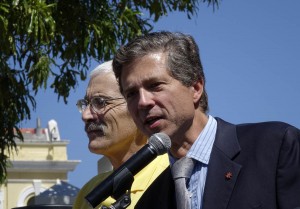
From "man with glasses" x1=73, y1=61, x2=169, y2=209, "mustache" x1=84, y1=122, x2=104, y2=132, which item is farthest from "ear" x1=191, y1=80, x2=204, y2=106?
"mustache" x1=84, y1=122, x2=104, y2=132

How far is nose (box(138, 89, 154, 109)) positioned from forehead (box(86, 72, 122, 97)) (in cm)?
121

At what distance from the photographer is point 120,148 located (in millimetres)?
5238

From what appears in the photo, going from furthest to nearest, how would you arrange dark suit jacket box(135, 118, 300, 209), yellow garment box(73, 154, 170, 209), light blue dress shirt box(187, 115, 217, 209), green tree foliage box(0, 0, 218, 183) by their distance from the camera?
green tree foliage box(0, 0, 218, 183) < yellow garment box(73, 154, 170, 209) < light blue dress shirt box(187, 115, 217, 209) < dark suit jacket box(135, 118, 300, 209)

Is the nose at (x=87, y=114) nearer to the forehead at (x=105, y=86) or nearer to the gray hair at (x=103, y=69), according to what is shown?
the forehead at (x=105, y=86)

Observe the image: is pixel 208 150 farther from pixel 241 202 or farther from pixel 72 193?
pixel 72 193

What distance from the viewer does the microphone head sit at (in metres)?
3.85

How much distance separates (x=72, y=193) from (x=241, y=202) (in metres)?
7.52

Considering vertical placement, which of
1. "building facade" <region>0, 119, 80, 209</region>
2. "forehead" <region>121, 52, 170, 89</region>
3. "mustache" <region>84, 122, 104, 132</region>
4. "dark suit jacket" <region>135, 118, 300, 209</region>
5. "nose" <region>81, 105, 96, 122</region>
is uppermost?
"building facade" <region>0, 119, 80, 209</region>

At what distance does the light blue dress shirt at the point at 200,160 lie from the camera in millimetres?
4020

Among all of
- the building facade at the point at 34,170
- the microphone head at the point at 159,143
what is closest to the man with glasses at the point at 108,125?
the microphone head at the point at 159,143

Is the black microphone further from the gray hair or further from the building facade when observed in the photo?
the building facade

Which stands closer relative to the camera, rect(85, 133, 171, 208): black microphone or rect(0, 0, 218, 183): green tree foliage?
rect(85, 133, 171, 208): black microphone

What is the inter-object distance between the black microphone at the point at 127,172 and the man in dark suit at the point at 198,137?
0.76ft

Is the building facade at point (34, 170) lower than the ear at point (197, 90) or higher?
higher
